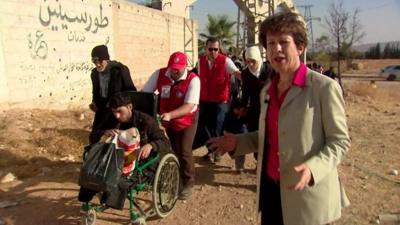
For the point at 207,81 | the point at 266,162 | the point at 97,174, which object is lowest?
the point at 97,174

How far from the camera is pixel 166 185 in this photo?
3.97 metres

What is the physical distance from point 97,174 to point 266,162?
60.3 inches

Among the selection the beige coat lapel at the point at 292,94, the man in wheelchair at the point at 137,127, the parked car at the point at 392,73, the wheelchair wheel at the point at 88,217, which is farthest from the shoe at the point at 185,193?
the parked car at the point at 392,73

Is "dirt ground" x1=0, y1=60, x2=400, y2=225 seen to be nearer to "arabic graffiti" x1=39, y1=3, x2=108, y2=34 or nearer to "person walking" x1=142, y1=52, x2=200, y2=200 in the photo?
"person walking" x1=142, y1=52, x2=200, y2=200

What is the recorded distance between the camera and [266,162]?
2.21m

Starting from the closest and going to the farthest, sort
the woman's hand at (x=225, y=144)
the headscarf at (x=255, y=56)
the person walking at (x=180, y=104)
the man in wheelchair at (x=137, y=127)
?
the woman's hand at (x=225, y=144)
the man in wheelchair at (x=137, y=127)
the person walking at (x=180, y=104)
the headscarf at (x=255, y=56)

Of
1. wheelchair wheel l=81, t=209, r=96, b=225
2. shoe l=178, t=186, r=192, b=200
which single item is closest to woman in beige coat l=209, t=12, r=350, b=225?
wheelchair wheel l=81, t=209, r=96, b=225

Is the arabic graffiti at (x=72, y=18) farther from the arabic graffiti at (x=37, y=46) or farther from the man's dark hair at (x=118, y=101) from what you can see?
the man's dark hair at (x=118, y=101)

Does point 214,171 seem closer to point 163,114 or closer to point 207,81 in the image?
point 207,81

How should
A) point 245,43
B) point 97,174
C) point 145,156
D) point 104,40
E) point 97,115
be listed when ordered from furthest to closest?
point 245,43 → point 104,40 → point 97,115 → point 145,156 → point 97,174

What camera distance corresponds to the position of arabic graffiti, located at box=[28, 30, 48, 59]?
352 inches

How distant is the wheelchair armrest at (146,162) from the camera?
3.67 meters

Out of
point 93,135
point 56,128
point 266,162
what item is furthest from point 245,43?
point 266,162

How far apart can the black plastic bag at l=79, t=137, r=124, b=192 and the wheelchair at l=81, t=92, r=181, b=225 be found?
27cm
